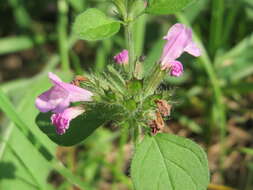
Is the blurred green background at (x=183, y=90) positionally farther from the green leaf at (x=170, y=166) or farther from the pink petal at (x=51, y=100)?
the pink petal at (x=51, y=100)

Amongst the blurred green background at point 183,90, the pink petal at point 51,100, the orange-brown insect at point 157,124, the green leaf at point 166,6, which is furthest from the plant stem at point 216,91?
the pink petal at point 51,100

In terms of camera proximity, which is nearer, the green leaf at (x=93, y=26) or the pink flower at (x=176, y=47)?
the green leaf at (x=93, y=26)

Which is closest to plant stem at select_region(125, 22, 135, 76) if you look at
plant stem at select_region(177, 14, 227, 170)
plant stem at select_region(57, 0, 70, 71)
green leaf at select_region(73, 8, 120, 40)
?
green leaf at select_region(73, 8, 120, 40)

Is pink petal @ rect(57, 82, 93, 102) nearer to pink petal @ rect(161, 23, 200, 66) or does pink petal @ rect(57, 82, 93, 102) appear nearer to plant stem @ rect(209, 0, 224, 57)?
pink petal @ rect(161, 23, 200, 66)

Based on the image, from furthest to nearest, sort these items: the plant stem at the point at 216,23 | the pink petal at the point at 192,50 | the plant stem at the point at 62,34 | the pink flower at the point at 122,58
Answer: the plant stem at the point at 62,34 → the plant stem at the point at 216,23 → the pink flower at the point at 122,58 → the pink petal at the point at 192,50

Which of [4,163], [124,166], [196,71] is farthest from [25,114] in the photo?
[196,71]

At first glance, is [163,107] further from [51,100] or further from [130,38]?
[51,100]
